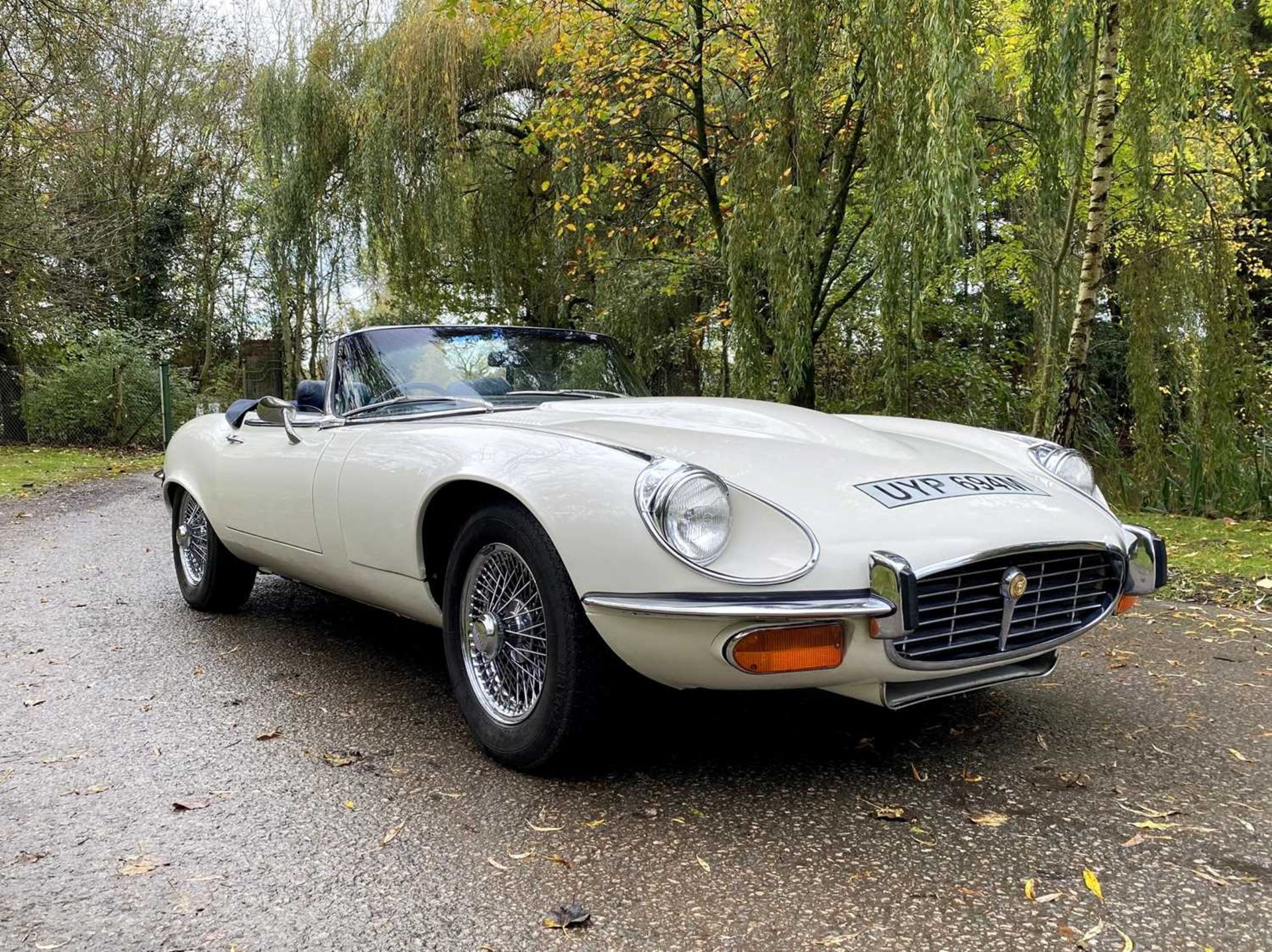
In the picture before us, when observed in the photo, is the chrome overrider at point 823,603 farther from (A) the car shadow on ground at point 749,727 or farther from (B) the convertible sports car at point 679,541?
(A) the car shadow on ground at point 749,727

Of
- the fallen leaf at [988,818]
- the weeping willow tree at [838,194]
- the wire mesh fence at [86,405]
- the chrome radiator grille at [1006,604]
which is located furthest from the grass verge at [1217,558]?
the wire mesh fence at [86,405]

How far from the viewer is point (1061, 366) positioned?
9094 mm

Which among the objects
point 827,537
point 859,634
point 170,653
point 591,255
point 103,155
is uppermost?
point 103,155

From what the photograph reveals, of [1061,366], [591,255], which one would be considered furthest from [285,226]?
[1061,366]

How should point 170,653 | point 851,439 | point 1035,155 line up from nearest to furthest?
point 851,439
point 170,653
point 1035,155

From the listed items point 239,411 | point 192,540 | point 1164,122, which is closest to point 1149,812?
point 239,411

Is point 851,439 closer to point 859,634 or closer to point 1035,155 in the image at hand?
point 859,634

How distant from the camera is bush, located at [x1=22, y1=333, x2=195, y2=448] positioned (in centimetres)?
1597

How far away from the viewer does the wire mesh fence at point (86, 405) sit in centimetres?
1598

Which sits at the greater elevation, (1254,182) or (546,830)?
(1254,182)

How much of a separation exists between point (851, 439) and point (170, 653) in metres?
2.94

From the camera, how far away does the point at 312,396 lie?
155 inches

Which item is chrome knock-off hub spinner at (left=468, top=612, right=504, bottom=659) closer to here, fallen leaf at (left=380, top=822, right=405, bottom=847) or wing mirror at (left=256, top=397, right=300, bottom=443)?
fallen leaf at (left=380, top=822, right=405, bottom=847)

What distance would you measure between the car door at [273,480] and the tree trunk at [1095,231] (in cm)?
535
